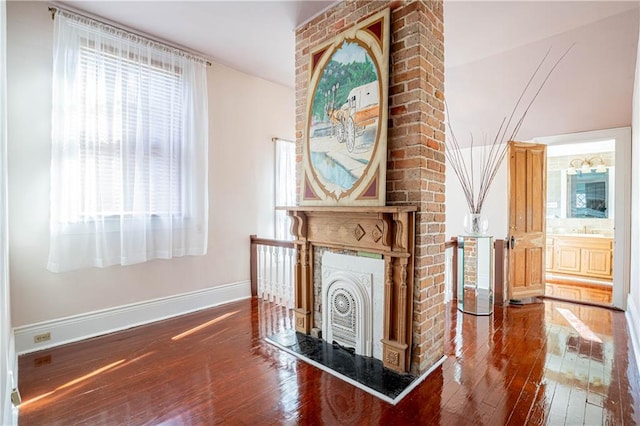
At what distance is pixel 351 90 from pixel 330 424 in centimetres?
235

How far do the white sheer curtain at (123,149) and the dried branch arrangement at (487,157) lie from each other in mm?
3096

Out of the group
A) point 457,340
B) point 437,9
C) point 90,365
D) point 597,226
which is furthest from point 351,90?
point 597,226

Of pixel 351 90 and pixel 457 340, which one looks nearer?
pixel 351 90

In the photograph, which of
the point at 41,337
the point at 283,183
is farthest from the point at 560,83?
the point at 41,337

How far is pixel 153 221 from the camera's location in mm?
3383

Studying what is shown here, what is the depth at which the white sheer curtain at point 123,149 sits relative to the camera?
9.25 feet

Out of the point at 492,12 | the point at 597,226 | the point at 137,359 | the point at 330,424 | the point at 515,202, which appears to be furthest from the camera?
the point at 597,226

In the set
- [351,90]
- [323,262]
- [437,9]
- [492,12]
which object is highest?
[492,12]

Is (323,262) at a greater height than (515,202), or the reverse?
(515,202)

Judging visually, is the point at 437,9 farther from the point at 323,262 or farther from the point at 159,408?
the point at 159,408

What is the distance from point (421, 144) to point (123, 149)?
9.21 ft

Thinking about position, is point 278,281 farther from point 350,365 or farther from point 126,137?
point 126,137

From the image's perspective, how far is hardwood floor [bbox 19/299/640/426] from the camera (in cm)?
190

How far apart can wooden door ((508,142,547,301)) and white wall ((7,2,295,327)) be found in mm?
3323
